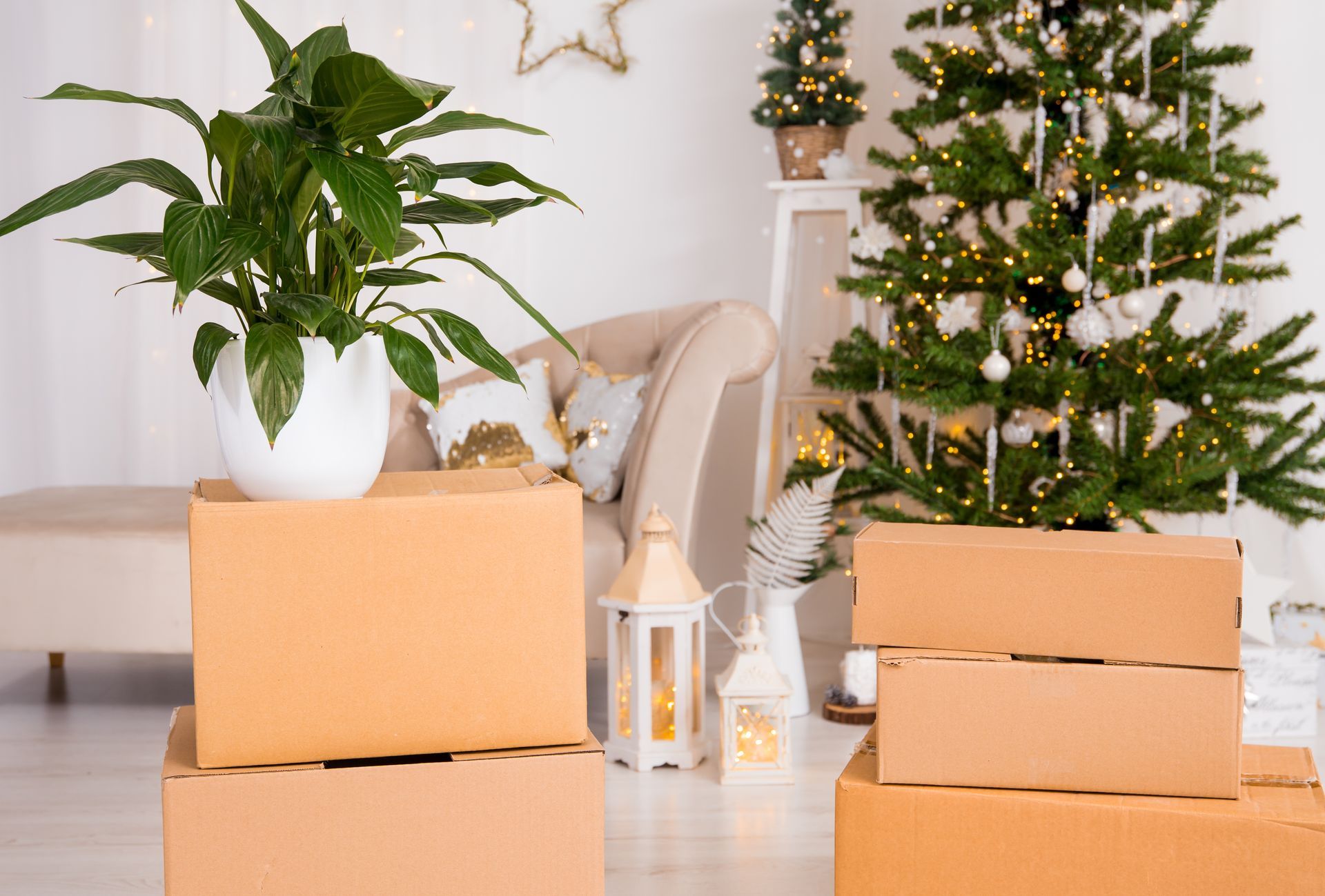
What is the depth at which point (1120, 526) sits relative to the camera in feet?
8.64

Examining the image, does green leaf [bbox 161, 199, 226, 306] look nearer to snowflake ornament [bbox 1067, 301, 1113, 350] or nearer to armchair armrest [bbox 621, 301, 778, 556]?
armchair armrest [bbox 621, 301, 778, 556]

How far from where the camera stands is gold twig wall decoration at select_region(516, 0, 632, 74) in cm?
355

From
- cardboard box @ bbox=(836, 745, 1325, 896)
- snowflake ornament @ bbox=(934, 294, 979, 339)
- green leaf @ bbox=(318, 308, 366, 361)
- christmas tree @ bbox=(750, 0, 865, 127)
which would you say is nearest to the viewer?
green leaf @ bbox=(318, 308, 366, 361)

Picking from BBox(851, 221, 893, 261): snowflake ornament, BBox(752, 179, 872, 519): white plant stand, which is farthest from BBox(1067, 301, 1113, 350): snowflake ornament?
BBox(752, 179, 872, 519): white plant stand

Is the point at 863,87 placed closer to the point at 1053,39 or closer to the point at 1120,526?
the point at 1053,39

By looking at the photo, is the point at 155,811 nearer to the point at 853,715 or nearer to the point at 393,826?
the point at 393,826

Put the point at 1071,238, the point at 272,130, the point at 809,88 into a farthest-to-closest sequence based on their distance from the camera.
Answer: the point at 809,88 → the point at 1071,238 → the point at 272,130

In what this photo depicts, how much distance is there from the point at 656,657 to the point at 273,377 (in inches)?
58.6

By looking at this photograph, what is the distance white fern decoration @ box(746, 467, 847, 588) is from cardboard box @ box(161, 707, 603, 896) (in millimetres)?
1515

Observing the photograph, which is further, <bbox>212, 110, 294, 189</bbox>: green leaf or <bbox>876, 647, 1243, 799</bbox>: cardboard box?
<bbox>876, 647, 1243, 799</bbox>: cardboard box

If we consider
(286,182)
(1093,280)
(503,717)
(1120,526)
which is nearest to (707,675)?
(1120,526)

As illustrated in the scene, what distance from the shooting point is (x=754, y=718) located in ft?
7.16

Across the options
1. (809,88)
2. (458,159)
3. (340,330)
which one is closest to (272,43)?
(340,330)

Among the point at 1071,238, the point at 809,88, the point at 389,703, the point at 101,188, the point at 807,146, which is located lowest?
the point at 389,703
